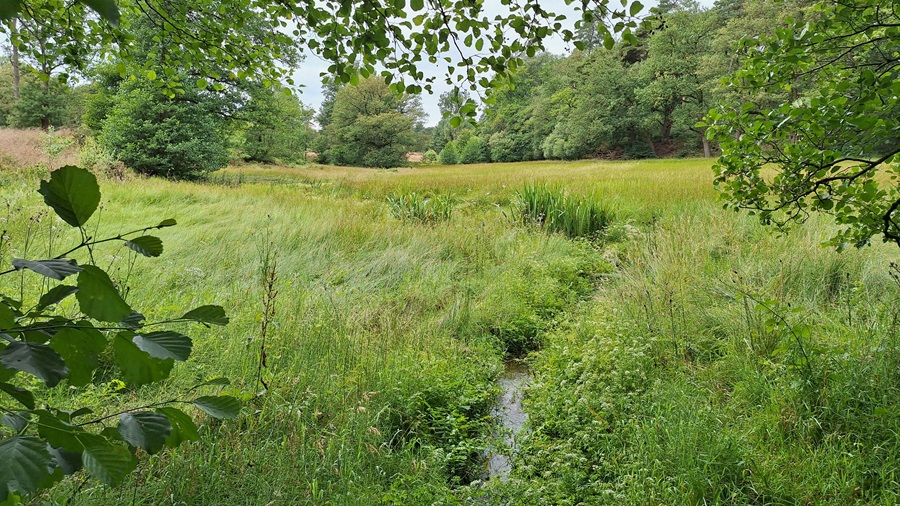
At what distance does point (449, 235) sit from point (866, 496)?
5220 millimetres

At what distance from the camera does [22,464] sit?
441 mm

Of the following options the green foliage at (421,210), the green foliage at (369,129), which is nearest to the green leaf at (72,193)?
the green foliage at (421,210)

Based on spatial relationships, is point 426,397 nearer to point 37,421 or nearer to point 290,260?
point 37,421

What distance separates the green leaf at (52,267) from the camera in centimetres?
49

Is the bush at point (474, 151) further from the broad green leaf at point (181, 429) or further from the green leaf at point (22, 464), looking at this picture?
the green leaf at point (22, 464)

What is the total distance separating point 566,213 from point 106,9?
288 inches

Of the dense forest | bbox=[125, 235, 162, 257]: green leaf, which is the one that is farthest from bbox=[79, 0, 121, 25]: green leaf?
the dense forest

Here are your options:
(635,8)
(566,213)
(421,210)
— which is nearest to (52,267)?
(635,8)

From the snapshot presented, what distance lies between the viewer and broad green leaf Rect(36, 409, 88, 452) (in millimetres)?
513

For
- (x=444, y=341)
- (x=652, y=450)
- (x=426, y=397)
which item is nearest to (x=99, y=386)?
(x=426, y=397)

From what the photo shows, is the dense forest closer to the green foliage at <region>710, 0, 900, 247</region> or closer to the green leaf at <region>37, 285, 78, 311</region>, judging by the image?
the green foliage at <region>710, 0, 900, 247</region>

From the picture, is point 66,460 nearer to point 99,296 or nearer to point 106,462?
point 106,462

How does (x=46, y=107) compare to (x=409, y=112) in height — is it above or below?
below

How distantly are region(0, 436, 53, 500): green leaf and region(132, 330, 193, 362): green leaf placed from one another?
14 centimetres
